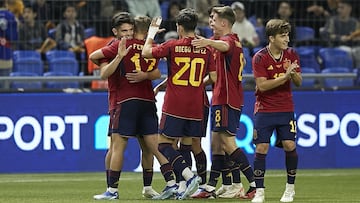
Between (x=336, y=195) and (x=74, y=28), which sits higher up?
(x=74, y=28)

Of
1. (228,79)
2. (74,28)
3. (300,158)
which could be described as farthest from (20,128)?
(228,79)

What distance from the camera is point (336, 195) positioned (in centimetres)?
1311

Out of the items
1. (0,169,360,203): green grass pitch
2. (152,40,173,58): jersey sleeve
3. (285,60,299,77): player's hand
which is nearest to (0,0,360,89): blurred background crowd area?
(0,169,360,203): green grass pitch

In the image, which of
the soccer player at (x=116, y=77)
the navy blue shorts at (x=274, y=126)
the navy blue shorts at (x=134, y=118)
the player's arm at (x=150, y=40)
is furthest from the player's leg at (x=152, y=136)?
the navy blue shorts at (x=274, y=126)

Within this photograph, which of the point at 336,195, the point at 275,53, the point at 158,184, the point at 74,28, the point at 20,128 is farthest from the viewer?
the point at 74,28

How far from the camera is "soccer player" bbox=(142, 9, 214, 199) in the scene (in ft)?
39.6

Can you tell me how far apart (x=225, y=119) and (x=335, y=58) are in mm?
7880

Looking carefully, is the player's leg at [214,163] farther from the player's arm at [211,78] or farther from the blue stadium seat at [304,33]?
the blue stadium seat at [304,33]

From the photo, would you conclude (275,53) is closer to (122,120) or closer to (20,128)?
(122,120)

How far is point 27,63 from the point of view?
18.7 m

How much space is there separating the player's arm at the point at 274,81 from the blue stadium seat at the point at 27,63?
7.49 metres

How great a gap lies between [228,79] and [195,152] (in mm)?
1112

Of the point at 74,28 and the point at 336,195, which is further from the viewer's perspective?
the point at 74,28

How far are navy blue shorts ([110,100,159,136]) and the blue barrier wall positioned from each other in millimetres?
5212
